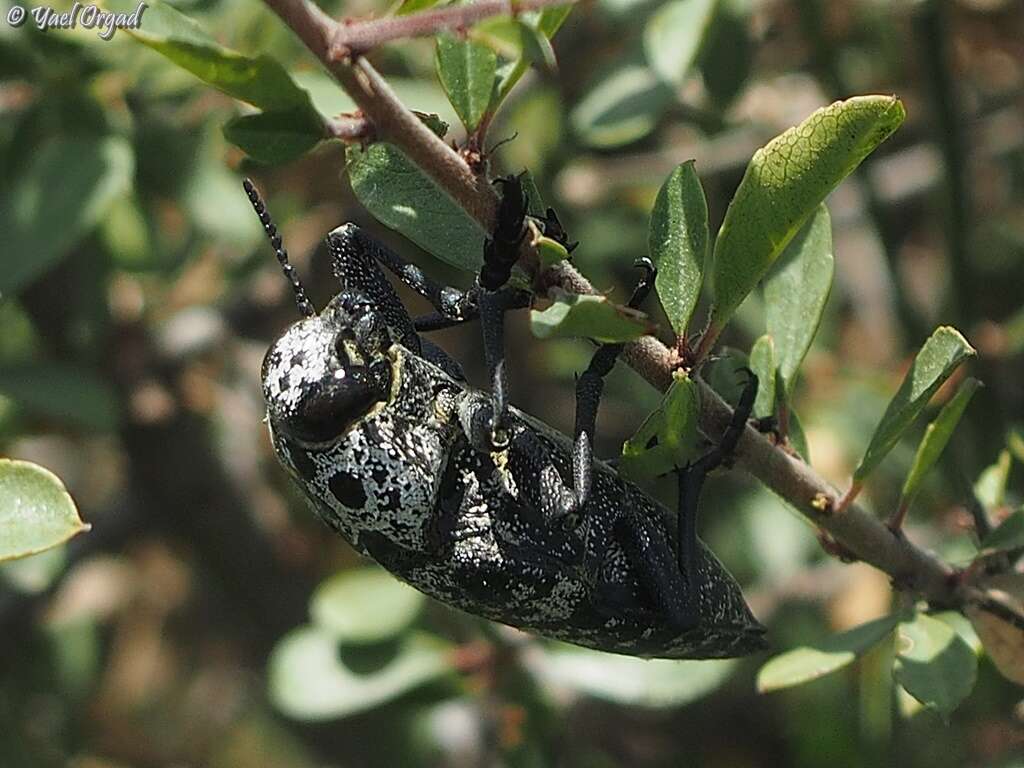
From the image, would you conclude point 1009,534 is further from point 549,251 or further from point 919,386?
point 549,251

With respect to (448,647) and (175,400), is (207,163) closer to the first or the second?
→ (175,400)

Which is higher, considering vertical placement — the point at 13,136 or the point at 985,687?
the point at 13,136

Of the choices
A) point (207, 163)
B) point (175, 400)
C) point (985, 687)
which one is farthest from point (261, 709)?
point (985, 687)

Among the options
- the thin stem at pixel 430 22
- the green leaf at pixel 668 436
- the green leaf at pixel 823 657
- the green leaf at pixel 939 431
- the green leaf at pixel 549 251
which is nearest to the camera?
the thin stem at pixel 430 22

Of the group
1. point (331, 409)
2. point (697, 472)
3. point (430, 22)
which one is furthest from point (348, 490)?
point (430, 22)

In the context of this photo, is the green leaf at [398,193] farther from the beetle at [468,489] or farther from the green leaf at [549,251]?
the beetle at [468,489]

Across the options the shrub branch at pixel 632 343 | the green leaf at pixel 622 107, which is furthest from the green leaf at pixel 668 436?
the green leaf at pixel 622 107

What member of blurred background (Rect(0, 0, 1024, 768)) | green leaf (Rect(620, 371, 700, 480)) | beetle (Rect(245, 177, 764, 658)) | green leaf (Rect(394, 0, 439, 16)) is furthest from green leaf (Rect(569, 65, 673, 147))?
green leaf (Rect(394, 0, 439, 16))
